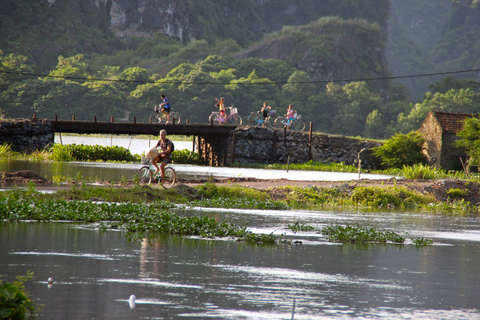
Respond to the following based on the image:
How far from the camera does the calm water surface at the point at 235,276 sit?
23.3 feet

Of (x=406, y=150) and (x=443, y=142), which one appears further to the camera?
(x=406, y=150)

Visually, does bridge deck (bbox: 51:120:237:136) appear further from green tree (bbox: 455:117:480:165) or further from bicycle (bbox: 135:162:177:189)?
bicycle (bbox: 135:162:177:189)

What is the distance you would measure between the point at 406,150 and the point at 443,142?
8.34 feet

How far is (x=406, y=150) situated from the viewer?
4412cm

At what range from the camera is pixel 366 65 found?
13400 cm

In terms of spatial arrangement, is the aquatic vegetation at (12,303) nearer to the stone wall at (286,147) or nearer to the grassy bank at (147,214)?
the grassy bank at (147,214)

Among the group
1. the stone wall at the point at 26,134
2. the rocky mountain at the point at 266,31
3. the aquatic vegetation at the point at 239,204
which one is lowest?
the aquatic vegetation at the point at 239,204

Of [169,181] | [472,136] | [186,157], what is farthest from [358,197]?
[186,157]

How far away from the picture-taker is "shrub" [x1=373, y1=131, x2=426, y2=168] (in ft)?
144

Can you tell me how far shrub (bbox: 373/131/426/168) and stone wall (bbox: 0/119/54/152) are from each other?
2316 cm

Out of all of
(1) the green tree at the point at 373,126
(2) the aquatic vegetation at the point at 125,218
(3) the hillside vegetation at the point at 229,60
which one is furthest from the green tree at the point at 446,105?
(2) the aquatic vegetation at the point at 125,218

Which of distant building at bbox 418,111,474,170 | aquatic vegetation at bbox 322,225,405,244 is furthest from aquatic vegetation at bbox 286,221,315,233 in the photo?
distant building at bbox 418,111,474,170

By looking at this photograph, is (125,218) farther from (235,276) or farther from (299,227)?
(235,276)

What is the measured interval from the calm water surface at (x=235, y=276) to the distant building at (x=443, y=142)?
30.4 meters
